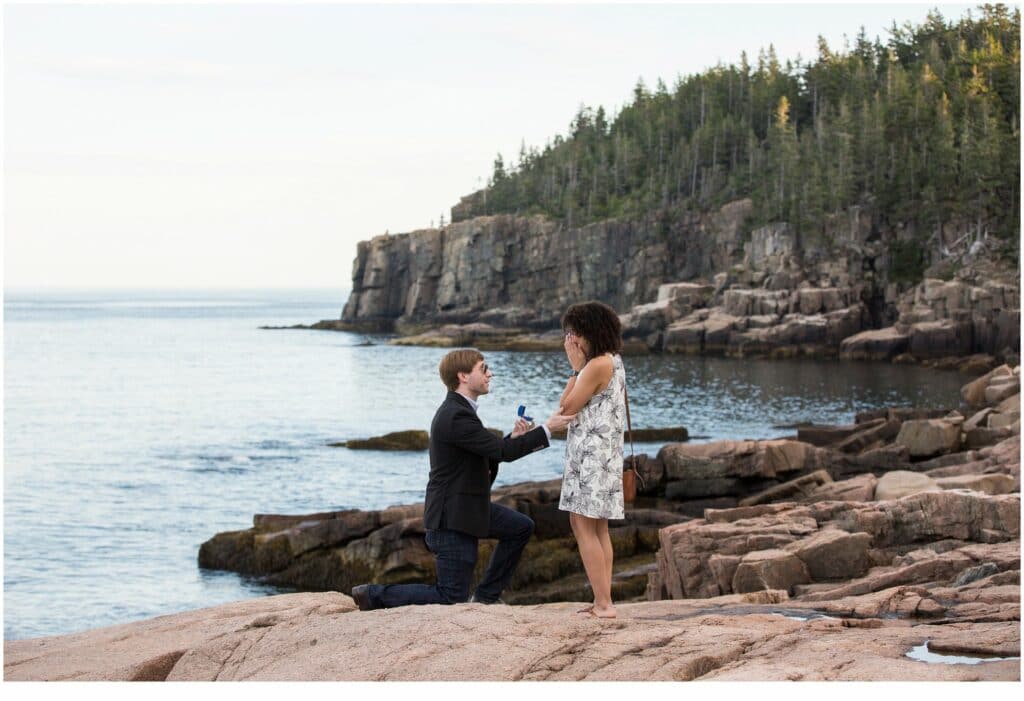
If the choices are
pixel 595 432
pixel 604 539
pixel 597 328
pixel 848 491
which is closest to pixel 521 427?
pixel 595 432

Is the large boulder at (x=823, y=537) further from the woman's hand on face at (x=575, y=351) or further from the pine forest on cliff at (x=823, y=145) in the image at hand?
the pine forest on cliff at (x=823, y=145)

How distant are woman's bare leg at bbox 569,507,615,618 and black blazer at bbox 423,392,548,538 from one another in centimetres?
57

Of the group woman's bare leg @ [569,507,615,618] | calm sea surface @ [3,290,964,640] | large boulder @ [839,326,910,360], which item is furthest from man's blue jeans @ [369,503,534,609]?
large boulder @ [839,326,910,360]

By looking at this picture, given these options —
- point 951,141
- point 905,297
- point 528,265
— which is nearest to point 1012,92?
point 951,141

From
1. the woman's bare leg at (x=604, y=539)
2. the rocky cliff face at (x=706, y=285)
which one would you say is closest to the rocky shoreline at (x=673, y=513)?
the woman's bare leg at (x=604, y=539)

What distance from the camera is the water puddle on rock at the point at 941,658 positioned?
5.97 m

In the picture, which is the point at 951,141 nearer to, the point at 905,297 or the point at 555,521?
the point at 905,297

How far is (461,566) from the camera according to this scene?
7.39 m

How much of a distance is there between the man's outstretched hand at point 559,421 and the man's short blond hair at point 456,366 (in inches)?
25.4

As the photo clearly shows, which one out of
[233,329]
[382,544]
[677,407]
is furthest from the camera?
[233,329]

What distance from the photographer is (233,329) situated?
150 m

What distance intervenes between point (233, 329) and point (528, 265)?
5428cm
